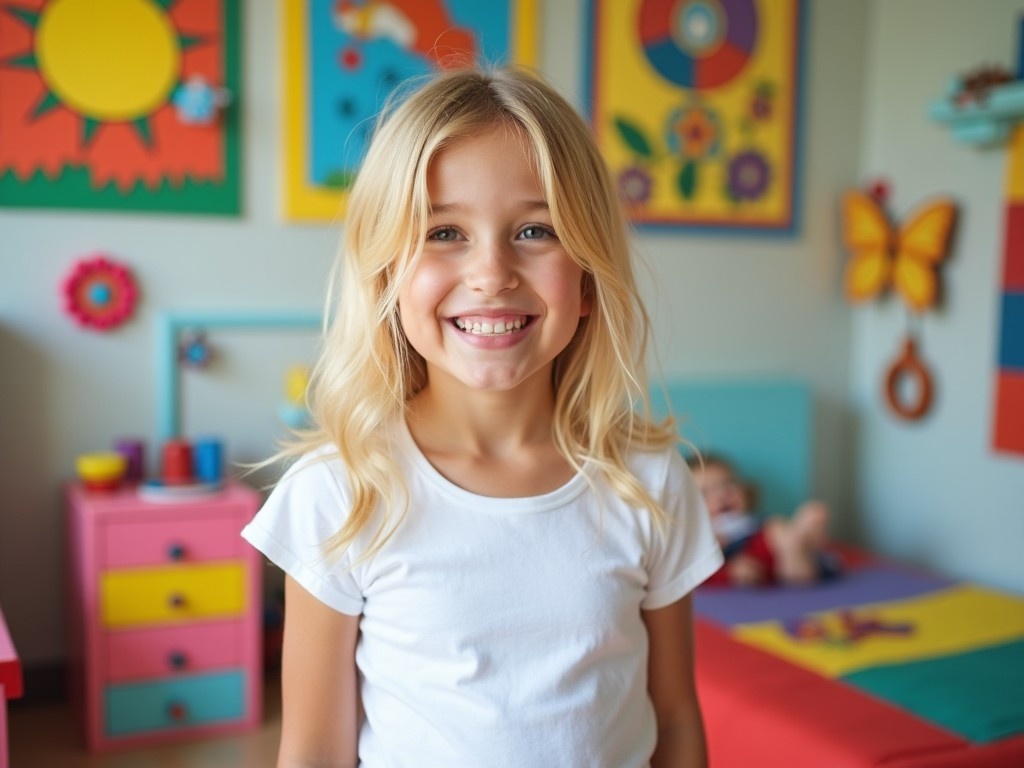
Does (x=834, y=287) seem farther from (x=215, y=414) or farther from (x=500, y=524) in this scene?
(x=500, y=524)

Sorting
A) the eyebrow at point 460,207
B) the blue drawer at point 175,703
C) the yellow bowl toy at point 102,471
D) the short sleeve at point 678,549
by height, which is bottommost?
the blue drawer at point 175,703

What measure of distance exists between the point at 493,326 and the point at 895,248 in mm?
2651

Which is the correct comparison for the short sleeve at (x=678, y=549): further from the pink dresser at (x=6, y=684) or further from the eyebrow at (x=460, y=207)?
the pink dresser at (x=6, y=684)

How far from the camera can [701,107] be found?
323cm

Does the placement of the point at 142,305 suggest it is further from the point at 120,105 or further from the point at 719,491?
the point at 719,491

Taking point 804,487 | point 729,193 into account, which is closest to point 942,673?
point 804,487

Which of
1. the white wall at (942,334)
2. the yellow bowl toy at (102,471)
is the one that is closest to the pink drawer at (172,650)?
the yellow bowl toy at (102,471)

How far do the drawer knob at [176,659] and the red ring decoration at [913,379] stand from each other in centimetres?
223

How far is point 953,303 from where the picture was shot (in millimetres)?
3131

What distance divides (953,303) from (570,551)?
2518 mm

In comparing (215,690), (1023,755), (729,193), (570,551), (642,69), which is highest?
(642,69)

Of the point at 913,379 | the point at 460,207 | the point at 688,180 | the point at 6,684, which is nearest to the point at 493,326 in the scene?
the point at 460,207

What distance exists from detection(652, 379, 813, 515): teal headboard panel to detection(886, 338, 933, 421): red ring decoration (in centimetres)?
26

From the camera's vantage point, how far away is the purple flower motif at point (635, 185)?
3139 mm
